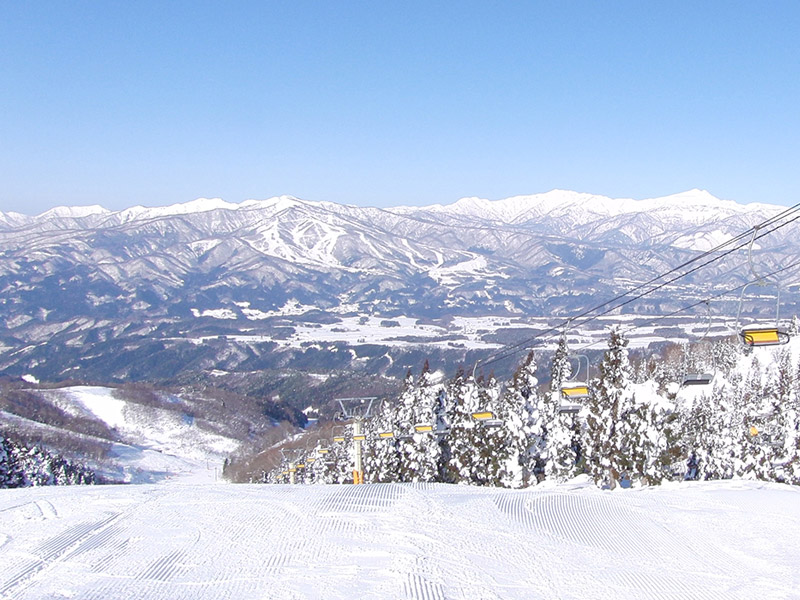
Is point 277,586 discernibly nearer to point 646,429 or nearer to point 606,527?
point 606,527

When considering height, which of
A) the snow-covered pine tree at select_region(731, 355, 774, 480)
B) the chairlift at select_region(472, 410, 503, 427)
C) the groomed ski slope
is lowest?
the snow-covered pine tree at select_region(731, 355, 774, 480)

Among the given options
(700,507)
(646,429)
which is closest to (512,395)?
(646,429)

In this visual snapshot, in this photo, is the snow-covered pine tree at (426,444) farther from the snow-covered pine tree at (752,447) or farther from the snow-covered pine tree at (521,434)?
the snow-covered pine tree at (752,447)

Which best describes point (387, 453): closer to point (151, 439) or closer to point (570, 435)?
point (570, 435)

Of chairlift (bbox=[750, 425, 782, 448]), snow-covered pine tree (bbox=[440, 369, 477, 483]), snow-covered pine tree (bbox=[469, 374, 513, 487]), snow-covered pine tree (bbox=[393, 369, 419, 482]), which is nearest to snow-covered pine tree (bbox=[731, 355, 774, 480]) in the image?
chairlift (bbox=[750, 425, 782, 448])

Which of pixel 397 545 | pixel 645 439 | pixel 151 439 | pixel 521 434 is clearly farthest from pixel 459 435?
pixel 151 439

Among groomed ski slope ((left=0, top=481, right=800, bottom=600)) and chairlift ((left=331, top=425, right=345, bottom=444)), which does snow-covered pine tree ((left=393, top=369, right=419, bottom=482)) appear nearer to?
chairlift ((left=331, top=425, right=345, bottom=444))

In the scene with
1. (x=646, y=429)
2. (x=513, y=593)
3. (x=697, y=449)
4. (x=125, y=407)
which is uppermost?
(x=513, y=593)

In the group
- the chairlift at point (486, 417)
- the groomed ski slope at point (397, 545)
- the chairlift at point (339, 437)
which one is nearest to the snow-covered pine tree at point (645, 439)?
the chairlift at point (486, 417)
